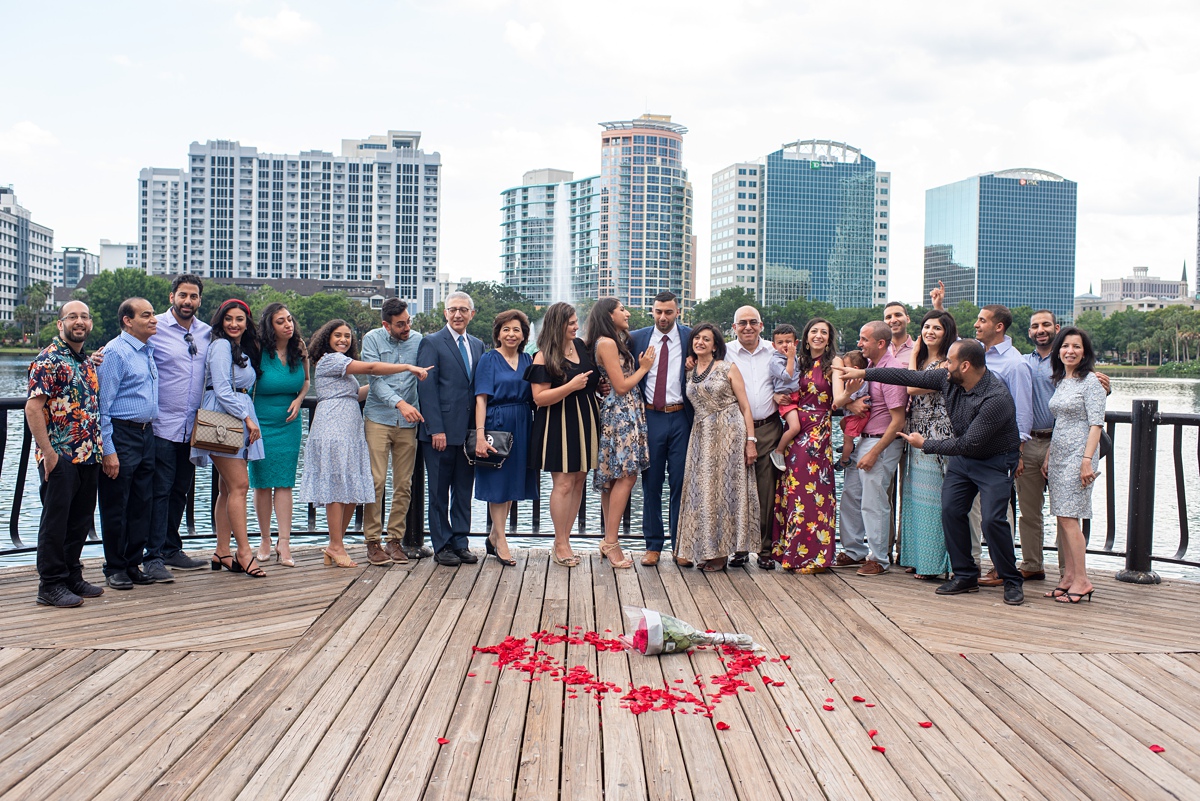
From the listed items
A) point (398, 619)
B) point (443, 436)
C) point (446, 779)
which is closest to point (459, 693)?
point (446, 779)

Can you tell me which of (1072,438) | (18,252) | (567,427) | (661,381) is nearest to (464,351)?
(567,427)

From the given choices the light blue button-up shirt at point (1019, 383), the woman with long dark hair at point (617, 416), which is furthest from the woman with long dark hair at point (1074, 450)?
the woman with long dark hair at point (617, 416)

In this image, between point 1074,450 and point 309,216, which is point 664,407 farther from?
point 309,216

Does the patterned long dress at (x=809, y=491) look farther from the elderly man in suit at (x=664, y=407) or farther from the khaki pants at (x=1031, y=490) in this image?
the khaki pants at (x=1031, y=490)

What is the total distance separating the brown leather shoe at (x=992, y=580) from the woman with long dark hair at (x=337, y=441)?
11.6 ft

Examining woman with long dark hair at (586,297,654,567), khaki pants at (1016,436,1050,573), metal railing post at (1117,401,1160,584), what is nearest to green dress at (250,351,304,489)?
woman with long dark hair at (586,297,654,567)

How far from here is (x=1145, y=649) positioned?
14.3ft

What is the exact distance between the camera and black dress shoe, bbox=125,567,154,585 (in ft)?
17.3

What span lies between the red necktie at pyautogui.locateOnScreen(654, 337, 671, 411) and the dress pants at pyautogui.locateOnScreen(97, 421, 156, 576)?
297 centimetres

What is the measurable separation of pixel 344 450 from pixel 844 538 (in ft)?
10.6

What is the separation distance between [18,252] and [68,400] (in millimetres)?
139631

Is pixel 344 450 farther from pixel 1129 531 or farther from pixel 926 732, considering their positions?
pixel 1129 531

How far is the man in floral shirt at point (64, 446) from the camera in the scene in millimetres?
4703

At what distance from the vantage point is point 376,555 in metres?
5.86
